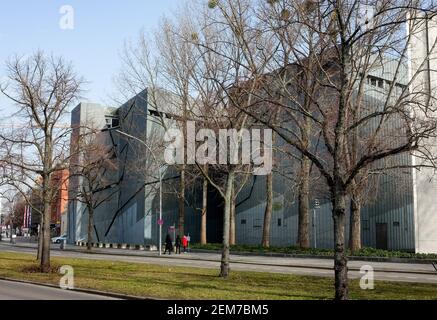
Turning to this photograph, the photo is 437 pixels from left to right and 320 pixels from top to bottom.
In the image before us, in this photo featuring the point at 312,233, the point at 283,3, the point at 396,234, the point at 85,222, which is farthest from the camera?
the point at 85,222

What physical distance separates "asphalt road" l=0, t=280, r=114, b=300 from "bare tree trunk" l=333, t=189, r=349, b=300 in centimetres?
631

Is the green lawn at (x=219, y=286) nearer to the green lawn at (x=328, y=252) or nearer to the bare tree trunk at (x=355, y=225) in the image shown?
the green lawn at (x=328, y=252)

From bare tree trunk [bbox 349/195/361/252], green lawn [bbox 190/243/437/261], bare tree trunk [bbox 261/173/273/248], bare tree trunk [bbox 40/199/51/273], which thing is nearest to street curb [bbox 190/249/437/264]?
green lawn [bbox 190/243/437/261]

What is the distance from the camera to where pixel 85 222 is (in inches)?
2867

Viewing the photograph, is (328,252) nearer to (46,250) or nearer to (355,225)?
(355,225)

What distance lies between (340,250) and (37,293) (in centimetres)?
902

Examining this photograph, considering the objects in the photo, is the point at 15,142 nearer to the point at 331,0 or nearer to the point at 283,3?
the point at 283,3

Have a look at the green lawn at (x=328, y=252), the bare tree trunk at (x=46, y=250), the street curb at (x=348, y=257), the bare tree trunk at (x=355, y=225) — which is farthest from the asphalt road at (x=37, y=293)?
the bare tree trunk at (x=355, y=225)

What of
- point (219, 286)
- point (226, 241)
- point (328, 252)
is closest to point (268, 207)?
point (328, 252)

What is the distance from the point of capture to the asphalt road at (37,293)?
581 inches

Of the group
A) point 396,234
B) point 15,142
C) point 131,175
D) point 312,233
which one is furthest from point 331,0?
point 131,175

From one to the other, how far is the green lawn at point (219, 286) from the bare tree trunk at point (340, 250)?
1054 millimetres

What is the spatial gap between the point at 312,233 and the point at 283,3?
37334 millimetres

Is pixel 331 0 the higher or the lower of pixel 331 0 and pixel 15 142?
the higher
